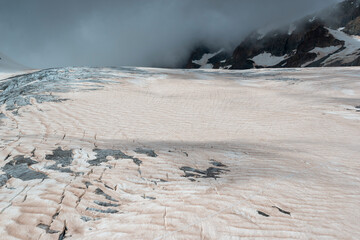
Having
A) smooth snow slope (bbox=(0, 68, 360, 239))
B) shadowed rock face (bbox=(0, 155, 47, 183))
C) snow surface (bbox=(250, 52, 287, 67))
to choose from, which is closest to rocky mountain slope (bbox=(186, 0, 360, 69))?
snow surface (bbox=(250, 52, 287, 67))

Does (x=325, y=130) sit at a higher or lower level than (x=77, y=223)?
lower

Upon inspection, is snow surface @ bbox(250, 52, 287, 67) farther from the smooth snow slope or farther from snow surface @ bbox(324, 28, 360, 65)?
the smooth snow slope

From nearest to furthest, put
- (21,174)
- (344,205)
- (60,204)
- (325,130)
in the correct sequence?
(60,204) → (344,205) → (21,174) → (325,130)

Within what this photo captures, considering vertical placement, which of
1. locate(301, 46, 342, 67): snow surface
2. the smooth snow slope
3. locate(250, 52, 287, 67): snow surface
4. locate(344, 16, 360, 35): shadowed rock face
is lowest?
the smooth snow slope

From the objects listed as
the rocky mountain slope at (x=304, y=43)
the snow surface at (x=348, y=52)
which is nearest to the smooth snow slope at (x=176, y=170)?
the snow surface at (x=348, y=52)

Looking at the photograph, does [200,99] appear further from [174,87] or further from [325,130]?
[325,130]

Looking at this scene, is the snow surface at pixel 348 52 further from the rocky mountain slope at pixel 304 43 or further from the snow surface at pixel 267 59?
the snow surface at pixel 267 59

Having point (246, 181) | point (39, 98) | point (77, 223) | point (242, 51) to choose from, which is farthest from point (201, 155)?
point (242, 51)
